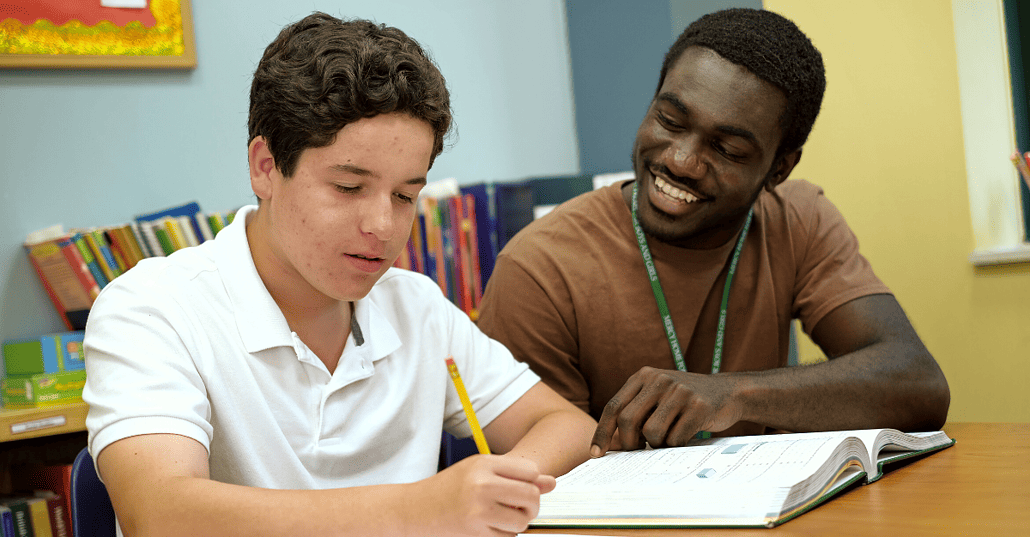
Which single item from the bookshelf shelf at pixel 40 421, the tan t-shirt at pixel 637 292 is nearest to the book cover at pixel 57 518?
the bookshelf shelf at pixel 40 421

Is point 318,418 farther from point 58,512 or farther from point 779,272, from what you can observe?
point 58,512

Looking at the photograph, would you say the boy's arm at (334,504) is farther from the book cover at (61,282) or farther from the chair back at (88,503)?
the book cover at (61,282)

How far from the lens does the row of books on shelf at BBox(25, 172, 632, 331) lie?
6.61ft

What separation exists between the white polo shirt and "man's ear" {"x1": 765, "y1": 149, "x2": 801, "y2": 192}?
0.68m

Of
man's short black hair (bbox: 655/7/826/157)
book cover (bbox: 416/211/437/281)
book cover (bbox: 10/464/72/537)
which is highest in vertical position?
man's short black hair (bbox: 655/7/826/157)

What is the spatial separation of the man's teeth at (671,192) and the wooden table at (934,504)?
606mm

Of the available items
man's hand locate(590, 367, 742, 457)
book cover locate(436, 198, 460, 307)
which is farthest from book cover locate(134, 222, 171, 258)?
man's hand locate(590, 367, 742, 457)

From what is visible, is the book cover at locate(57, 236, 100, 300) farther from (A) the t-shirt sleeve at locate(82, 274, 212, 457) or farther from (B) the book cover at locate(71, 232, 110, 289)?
(A) the t-shirt sleeve at locate(82, 274, 212, 457)

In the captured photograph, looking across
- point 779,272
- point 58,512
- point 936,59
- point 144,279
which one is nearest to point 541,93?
point 936,59

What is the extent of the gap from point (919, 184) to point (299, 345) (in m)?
2.10

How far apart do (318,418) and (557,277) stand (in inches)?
22.9

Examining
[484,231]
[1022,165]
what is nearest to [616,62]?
[484,231]

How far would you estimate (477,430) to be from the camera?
2.84 feet

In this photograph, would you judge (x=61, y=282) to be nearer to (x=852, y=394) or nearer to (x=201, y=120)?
(x=201, y=120)
